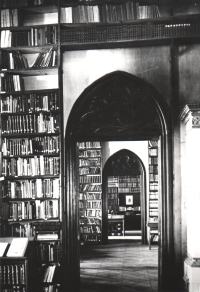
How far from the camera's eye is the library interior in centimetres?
618

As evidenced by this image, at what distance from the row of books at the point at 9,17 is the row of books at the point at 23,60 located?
460 millimetres

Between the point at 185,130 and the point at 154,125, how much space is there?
51 cm

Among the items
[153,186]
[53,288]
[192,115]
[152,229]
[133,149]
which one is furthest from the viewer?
[133,149]

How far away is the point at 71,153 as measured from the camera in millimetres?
6508

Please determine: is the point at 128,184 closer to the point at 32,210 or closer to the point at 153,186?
the point at 153,186

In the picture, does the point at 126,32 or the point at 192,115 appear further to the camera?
the point at 126,32

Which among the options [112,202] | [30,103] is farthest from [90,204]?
[30,103]

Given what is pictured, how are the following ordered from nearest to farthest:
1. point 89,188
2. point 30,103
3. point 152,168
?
point 30,103
point 152,168
point 89,188

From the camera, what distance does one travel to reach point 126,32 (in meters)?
6.26

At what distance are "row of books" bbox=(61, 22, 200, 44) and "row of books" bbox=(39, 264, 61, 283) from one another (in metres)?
3.47

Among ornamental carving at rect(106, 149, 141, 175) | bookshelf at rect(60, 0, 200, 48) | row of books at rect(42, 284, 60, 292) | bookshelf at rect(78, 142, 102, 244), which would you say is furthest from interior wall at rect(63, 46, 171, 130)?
ornamental carving at rect(106, 149, 141, 175)

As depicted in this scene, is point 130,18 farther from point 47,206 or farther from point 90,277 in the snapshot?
point 90,277

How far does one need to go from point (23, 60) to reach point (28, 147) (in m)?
1.41

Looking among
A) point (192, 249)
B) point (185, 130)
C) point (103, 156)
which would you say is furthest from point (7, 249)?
point (103, 156)
